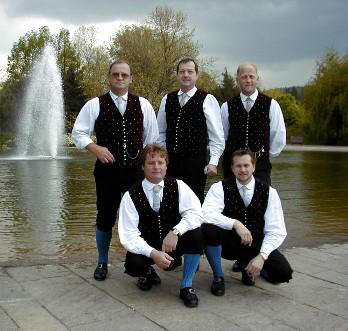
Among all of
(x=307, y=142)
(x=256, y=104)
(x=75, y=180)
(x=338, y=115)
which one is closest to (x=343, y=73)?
(x=338, y=115)

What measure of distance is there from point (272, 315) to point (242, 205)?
1002 millimetres

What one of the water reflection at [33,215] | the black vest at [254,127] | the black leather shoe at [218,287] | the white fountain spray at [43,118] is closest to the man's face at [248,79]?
the black vest at [254,127]

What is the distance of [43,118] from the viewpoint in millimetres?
29422

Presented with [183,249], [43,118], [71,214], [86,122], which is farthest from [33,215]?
[43,118]

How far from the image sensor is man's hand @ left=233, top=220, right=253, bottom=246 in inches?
157

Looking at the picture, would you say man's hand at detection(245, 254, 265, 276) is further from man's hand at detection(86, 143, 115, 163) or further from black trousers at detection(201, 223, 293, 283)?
man's hand at detection(86, 143, 115, 163)

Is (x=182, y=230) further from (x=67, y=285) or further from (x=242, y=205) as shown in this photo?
(x=67, y=285)

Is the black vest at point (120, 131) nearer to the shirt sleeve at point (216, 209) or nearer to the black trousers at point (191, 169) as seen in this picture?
the black trousers at point (191, 169)

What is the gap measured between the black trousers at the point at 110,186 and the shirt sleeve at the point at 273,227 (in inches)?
44.2

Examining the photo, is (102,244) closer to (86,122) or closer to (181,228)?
(181,228)

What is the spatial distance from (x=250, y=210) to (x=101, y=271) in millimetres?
1342

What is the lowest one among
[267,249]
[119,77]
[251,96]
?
[267,249]

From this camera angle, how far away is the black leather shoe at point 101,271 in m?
4.30

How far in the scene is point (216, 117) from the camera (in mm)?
4617
